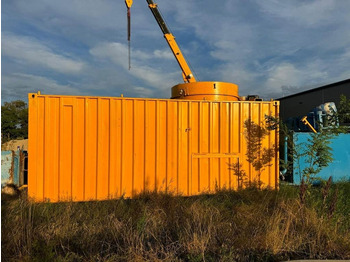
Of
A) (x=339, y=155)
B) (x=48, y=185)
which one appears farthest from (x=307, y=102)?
(x=48, y=185)

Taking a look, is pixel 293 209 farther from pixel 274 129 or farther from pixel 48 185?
pixel 48 185

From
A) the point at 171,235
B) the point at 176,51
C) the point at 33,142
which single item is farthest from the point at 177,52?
the point at 171,235

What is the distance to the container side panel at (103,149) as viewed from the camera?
5.20 metres

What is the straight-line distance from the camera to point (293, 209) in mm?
4090

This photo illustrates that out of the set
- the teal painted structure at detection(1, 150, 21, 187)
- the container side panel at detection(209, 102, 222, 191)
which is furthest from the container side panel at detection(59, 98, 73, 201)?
the container side panel at detection(209, 102, 222, 191)

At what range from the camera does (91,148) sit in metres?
5.18

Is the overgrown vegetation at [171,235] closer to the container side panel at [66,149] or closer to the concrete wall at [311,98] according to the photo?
the container side panel at [66,149]

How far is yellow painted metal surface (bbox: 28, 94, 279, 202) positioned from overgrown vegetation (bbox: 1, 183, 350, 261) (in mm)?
795

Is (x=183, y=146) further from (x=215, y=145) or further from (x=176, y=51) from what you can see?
(x=176, y=51)

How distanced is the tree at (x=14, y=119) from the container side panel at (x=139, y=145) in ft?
58.8

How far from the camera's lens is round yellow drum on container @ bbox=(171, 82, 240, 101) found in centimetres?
703

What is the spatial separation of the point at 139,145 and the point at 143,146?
0.31ft

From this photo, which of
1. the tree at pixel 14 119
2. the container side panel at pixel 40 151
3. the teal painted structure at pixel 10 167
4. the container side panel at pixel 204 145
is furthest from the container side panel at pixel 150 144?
the tree at pixel 14 119

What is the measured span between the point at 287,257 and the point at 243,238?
0.57m
